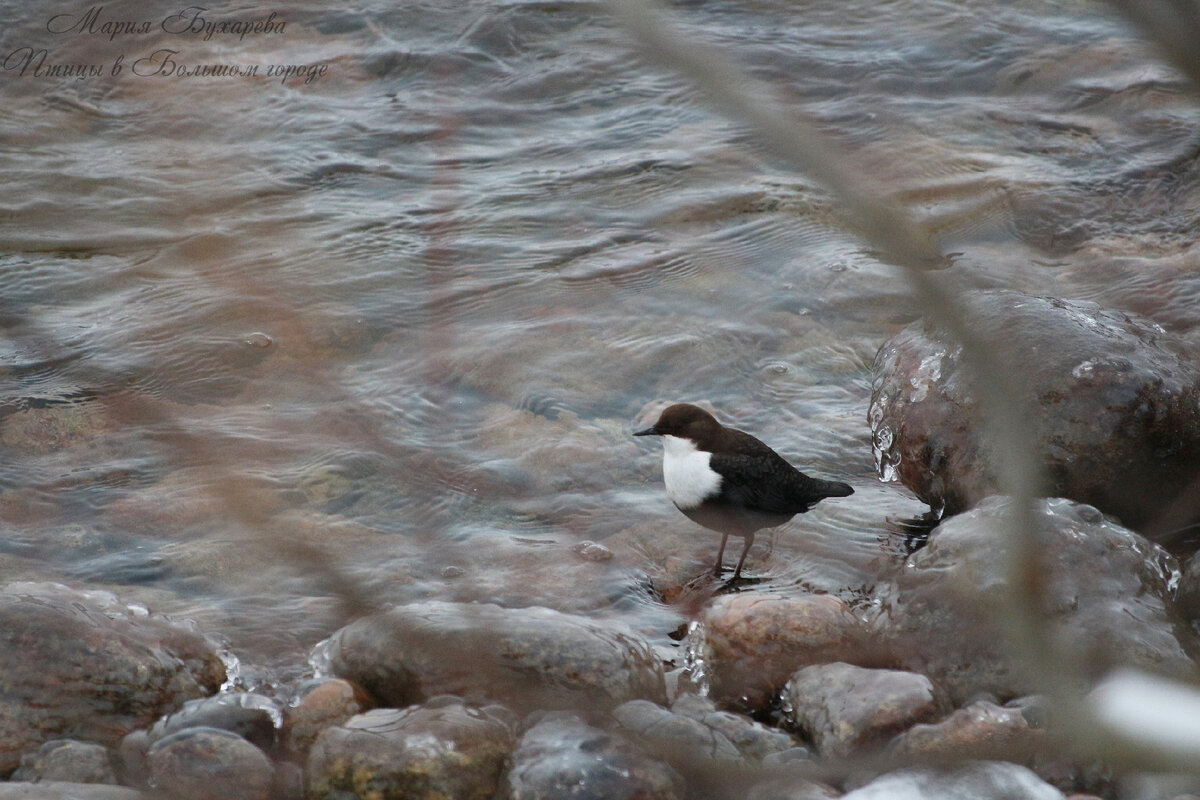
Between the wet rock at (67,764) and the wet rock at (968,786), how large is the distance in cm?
216

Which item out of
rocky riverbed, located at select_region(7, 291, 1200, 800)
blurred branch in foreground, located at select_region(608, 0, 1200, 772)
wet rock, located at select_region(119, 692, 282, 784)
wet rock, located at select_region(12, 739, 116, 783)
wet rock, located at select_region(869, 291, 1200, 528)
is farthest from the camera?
wet rock, located at select_region(869, 291, 1200, 528)

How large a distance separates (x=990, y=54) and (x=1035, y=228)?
126 inches

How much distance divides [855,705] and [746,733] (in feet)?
1.14

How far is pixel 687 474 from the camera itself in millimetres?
4793

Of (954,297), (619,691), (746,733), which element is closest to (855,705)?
(746,733)

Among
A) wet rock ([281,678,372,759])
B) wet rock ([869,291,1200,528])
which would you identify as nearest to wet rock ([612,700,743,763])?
wet rock ([281,678,372,759])

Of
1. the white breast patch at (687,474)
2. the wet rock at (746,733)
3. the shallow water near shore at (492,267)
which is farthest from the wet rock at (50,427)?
the wet rock at (746,733)

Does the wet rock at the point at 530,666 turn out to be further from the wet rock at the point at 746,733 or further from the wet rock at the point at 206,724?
the wet rock at the point at 206,724

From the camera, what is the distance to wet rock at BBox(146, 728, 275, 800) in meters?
3.29

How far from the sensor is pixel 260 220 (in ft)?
25.7

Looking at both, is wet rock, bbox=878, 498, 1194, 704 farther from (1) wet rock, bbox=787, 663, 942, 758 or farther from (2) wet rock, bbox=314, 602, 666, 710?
(2) wet rock, bbox=314, 602, 666, 710

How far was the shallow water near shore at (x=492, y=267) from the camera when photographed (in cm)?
498

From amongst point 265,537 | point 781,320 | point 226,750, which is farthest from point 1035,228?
point 265,537

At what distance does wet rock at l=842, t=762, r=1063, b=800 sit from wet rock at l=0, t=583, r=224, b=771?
84.9 inches
